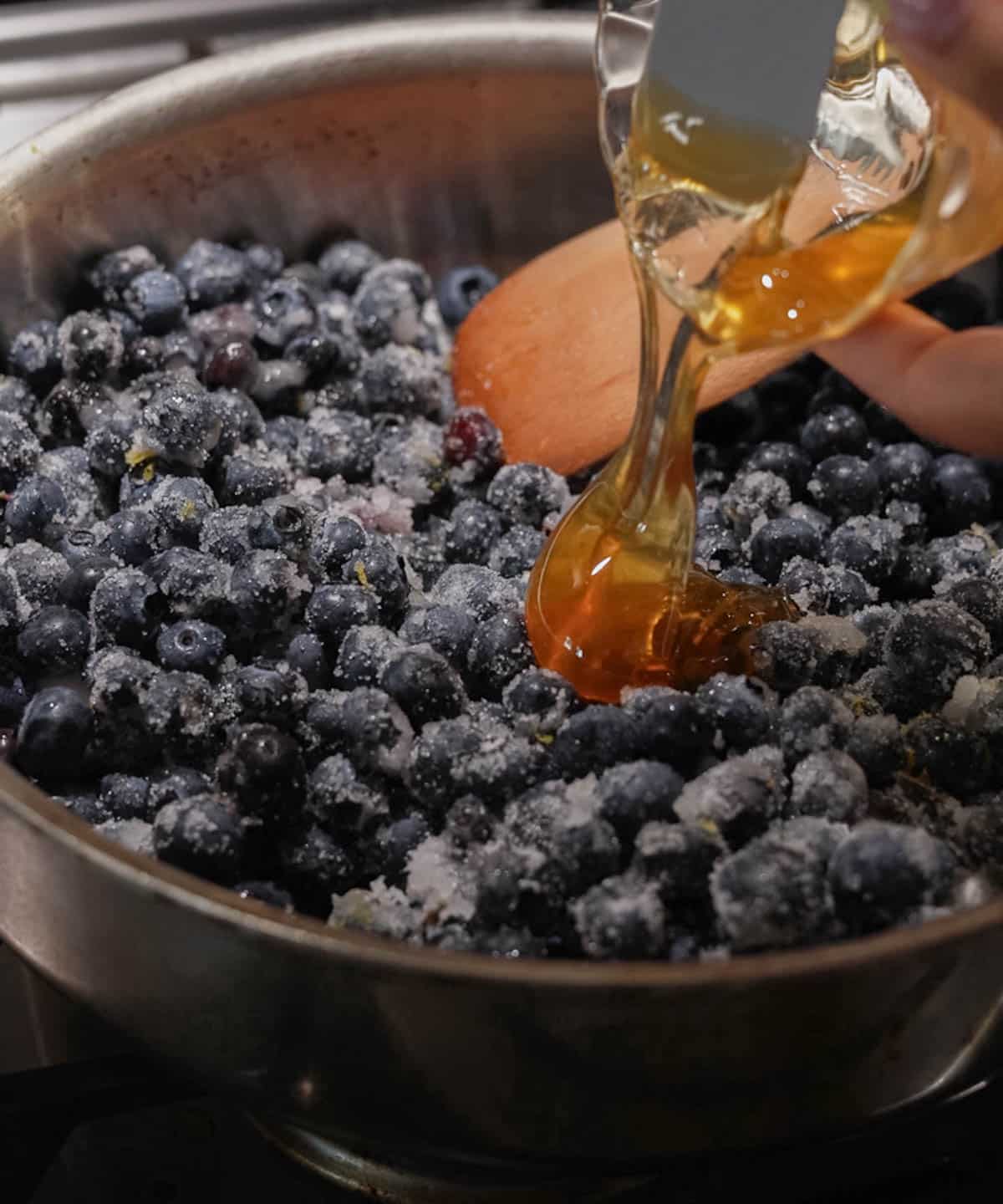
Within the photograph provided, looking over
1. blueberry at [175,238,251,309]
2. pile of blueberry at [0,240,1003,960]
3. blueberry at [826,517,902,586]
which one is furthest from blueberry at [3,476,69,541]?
blueberry at [826,517,902,586]

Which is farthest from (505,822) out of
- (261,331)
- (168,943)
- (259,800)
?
(261,331)

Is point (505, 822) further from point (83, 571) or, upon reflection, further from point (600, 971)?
point (83, 571)

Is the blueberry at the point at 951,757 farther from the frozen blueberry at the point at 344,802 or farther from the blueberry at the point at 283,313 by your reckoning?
the blueberry at the point at 283,313

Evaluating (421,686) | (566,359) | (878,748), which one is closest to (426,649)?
(421,686)

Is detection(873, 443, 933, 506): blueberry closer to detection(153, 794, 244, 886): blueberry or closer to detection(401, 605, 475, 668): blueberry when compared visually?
detection(401, 605, 475, 668): blueberry

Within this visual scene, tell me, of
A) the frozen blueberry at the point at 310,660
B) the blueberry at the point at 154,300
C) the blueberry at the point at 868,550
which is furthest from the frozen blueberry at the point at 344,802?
the blueberry at the point at 154,300

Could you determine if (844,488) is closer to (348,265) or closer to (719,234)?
(719,234)
